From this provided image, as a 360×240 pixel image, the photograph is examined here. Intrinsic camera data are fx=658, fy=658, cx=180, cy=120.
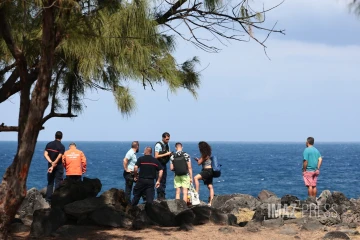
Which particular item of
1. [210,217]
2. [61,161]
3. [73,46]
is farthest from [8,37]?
[61,161]

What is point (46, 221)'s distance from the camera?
33.6ft

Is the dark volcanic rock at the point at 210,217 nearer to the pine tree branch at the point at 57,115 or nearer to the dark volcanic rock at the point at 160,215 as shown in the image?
the dark volcanic rock at the point at 160,215

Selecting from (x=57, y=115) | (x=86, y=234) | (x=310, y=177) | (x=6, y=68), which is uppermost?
(x=6, y=68)

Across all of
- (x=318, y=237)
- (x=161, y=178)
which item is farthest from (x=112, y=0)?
(x=161, y=178)

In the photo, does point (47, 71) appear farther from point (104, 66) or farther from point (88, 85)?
point (88, 85)

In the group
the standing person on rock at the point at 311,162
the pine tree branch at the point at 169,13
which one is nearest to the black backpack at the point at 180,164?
the standing person on rock at the point at 311,162

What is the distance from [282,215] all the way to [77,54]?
5.40m

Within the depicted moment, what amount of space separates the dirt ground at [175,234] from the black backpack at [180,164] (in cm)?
248

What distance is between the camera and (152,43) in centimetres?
911

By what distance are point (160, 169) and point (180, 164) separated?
0.67 metres

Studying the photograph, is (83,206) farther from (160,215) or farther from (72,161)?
(72,161)

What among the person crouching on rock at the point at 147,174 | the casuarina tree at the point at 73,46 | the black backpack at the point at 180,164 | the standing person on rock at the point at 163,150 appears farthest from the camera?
the standing person on rock at the point at 163,150

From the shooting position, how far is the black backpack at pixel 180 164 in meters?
13.2

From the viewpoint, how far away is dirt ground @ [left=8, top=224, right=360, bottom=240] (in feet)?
32.8
